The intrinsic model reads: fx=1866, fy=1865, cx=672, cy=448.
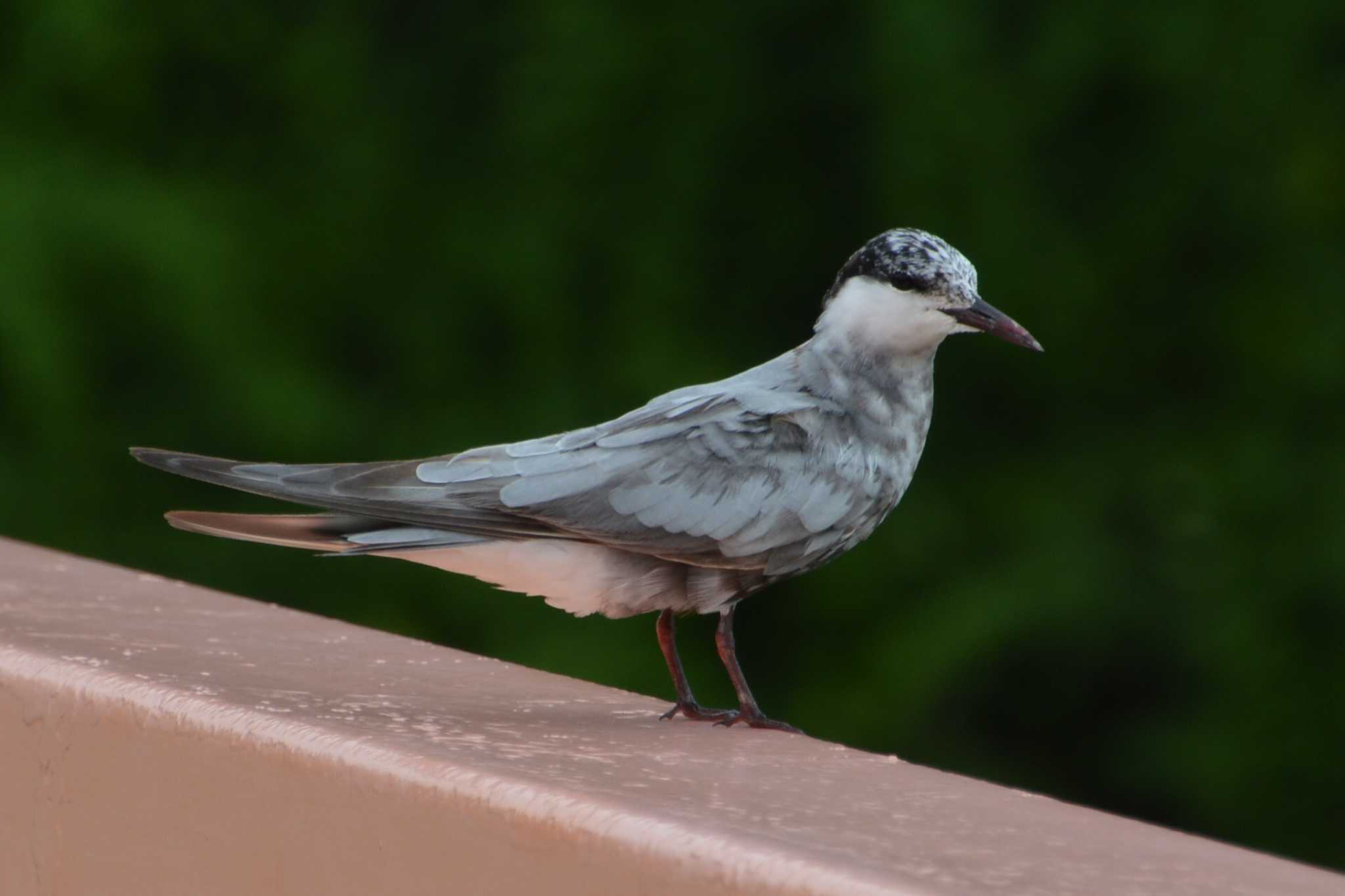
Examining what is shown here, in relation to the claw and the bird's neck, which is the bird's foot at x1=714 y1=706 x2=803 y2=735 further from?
the bird's neck

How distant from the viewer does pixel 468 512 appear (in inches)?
91.3

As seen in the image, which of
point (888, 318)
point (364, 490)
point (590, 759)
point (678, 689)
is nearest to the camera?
point (590, 759)

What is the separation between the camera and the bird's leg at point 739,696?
2.35m

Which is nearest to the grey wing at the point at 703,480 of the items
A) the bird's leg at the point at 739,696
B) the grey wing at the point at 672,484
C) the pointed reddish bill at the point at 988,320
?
the grey wing at the point at 672,484

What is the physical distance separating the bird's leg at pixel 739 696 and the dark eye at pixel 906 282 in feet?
1.62

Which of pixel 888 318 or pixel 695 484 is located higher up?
pixel 888 318

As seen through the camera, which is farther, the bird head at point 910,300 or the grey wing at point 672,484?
the bird head at point 910,300

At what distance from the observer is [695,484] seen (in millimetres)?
2365

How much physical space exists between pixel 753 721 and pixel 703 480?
312mm

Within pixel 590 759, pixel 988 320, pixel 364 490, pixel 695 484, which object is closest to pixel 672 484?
pixel 695 484

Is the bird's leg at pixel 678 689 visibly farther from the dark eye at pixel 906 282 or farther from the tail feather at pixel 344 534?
the dark eye at pixel 906 282

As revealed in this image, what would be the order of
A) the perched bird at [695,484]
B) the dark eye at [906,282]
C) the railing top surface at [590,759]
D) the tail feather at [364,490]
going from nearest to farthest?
the railing top surface at [590,759]
the tail feather at [364,490]
the perched bird at [695,484]
the dark eye at [906,282]

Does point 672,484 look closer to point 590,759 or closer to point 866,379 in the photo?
point 866,379

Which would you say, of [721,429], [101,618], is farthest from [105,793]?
[721,429]
